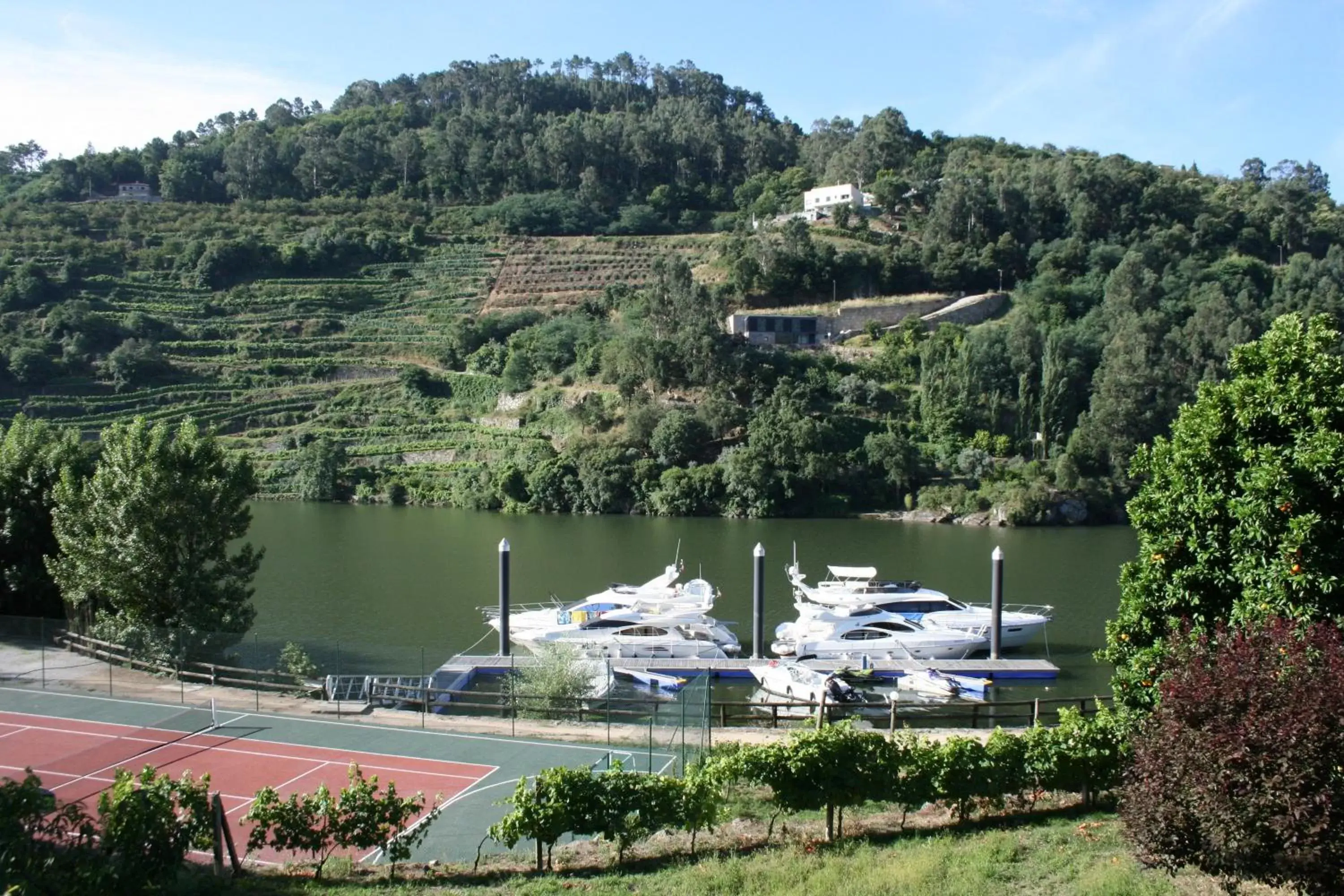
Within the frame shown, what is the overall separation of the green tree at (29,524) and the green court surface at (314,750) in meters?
6.86

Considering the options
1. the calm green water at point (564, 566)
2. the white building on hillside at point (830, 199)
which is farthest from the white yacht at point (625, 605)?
the white building on hillside at point (830, 199)

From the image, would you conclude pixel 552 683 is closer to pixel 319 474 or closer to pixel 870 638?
pixel 870 638

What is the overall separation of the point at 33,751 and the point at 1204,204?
106446mm

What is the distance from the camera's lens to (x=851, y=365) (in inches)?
2886

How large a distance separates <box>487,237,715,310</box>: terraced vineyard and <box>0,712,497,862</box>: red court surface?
76.5m

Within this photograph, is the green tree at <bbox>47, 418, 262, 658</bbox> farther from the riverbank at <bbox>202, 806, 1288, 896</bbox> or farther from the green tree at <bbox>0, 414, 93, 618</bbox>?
the riverbank at <bbox>202, 806, 1288, 896</bbox>

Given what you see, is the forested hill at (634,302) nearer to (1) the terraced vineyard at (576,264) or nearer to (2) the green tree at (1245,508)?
(1) the terraced vineyard at (576,264)

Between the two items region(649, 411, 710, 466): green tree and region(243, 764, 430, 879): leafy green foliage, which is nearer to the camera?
region(243, 764, 430, 879): leafy green foliage

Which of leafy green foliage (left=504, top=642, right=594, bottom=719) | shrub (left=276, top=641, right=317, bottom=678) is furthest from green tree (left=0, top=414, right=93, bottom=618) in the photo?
leafy green foliage (left=504, top=642, right=594, bottom=719)

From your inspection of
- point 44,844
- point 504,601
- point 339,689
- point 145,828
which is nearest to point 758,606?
point 504,601

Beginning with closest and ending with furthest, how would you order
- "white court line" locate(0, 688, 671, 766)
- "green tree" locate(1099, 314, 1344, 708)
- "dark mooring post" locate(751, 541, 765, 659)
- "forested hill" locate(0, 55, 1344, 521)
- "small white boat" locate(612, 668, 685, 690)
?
"green tree" locate(1099, 314, 1344, 708)
"white court line" locate(0, 688, 671, 766)
"small white boat" locate(612, 668, 685, 690)
"dark mooring post" locate(751, 541, 765, 659)
"forested hill" locate(0, 55, 1344, 521)

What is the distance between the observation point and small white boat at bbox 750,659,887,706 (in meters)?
22.7

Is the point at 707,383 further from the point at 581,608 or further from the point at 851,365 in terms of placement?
the point at 581,608

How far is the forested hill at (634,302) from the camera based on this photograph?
64.2 m
